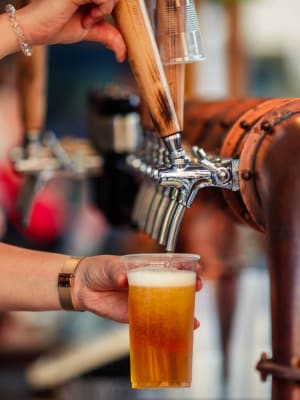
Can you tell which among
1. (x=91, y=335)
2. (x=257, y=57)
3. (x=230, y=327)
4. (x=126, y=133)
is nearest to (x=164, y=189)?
(x=126, y=133)

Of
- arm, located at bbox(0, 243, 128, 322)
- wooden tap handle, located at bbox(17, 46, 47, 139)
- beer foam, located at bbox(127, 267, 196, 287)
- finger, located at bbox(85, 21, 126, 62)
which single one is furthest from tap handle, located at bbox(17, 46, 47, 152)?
beer foam, located at bbox(127, 267, 196, 287)

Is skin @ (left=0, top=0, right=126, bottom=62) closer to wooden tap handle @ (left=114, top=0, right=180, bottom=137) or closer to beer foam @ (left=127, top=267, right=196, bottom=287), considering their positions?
wooden tap handle @ (left=114, top=0, right=180, bottom=137)

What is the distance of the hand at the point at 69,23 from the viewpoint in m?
1.82

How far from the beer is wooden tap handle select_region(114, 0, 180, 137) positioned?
300 millimetres

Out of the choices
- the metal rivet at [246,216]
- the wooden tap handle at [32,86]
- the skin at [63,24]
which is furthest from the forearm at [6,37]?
the wooden tap handle at [32,86]

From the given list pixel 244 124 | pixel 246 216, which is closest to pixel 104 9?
pixel 244 124

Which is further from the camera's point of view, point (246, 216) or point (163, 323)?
point (246, 216)

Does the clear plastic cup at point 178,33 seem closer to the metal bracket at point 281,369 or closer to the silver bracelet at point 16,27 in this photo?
the silver bracelet at point 16,27

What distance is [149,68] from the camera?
171 cm

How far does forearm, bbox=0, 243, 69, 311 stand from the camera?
1.91m

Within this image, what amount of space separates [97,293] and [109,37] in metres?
0.50

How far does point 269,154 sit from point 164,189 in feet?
1.15

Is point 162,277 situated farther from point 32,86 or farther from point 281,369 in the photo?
point 32,86

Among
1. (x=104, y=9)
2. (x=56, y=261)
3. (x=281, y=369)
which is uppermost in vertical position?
(x=104, y=9)
